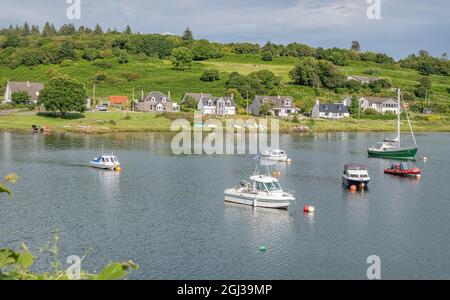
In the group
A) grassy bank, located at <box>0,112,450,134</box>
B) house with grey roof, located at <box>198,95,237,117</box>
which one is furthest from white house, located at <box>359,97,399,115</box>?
house with grey roof, located at <box>198,95,237,117</box>

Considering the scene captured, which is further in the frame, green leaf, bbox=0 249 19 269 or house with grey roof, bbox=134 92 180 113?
house with grey roof, bbox=134 92 180 113

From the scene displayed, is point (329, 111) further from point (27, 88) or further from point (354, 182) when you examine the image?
point (354, 182)

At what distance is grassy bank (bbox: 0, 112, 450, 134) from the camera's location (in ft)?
408

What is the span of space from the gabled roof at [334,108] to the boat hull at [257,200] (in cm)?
11618

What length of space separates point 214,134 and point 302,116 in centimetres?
4741

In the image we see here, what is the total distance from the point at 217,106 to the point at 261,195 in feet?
369

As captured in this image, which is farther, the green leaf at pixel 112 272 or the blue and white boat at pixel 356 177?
the blue and white boat at pixel 356 177

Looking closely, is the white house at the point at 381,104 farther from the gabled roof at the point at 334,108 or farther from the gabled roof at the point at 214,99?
the gabled roof at the point at 214,99

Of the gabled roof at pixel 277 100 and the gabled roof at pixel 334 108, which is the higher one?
the gabled roof at pixel 277 100

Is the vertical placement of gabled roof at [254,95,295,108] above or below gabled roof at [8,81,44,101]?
below

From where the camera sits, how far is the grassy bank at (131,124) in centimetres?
12425

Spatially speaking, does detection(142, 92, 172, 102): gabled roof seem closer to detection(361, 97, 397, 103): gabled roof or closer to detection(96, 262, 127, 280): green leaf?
detection(361, 97, 397, 103): gabled roof

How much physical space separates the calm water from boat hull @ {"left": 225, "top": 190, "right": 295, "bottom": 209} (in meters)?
0.99

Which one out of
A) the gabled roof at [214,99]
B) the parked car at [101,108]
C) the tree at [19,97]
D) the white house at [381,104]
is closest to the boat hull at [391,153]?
the gabled roof at [214,99]
